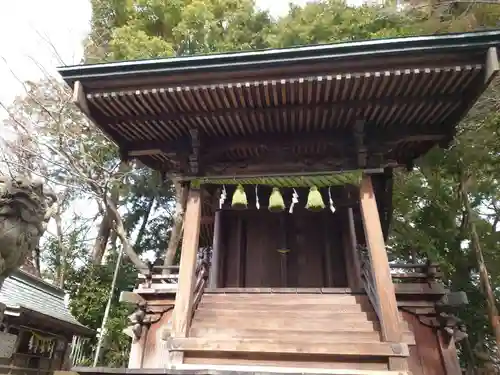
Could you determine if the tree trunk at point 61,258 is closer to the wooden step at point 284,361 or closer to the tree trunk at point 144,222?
the tree trunk at point 144,222

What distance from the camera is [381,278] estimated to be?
204 inches

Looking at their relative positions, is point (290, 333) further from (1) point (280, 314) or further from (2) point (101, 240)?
(2) point (101, 240)

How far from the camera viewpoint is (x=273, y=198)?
609 cm

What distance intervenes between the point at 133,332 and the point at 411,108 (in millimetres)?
6585

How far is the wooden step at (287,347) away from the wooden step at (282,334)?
177 millimetres

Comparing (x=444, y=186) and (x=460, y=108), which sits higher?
(x=444, y=186)

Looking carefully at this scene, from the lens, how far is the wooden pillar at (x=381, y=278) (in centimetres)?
478

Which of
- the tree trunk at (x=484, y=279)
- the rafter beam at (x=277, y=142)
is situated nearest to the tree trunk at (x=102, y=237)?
the rafter beam at (x=277, y=142)

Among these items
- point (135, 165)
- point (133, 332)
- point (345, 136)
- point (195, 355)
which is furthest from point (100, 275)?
point (345, 136)

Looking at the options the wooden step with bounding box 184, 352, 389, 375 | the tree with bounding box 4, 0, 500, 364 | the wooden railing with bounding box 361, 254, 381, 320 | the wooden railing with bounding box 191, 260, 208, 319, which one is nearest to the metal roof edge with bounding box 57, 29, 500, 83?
the wooden railing with bounding box 361, 254, 381, 320

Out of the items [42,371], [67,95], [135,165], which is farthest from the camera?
[135,165]

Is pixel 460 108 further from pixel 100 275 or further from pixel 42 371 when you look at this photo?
pixel 100 275

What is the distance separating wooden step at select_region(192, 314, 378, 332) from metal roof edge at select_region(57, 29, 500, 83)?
12.7 ft

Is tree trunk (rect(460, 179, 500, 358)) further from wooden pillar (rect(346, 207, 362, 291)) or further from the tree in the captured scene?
wooden pillar (rect(346, 207, 362, 291))
